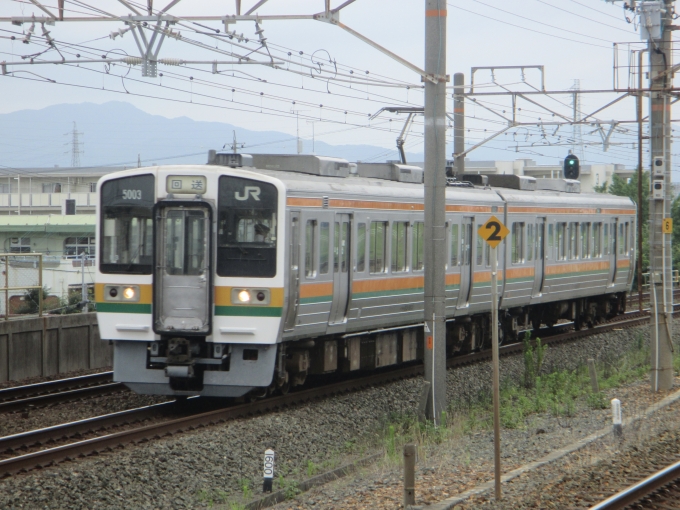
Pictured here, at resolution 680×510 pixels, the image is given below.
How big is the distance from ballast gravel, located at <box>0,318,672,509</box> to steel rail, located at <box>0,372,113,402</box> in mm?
3742

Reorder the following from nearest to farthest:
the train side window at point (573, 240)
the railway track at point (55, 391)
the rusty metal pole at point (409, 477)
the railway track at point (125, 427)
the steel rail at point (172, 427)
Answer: the rusty metal pole at point (409, 477)
the steel rail at point (172, 427)
the railway track at point (125, 427)
the railway track at point (55, 391)
the train side window at point (573, 240)

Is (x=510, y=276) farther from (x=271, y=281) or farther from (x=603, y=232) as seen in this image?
(x=271, y=281)

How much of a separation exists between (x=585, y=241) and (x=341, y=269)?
10388 mm

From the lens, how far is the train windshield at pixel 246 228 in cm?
1191

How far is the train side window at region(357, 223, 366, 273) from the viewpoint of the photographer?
14202mm

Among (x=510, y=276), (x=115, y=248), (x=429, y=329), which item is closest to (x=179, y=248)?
(x=115, y=248)

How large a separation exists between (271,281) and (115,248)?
6.57 ft

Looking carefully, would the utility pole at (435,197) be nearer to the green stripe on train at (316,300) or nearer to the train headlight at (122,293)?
the green stripe on train at (316,300)

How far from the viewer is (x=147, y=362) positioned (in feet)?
39.6

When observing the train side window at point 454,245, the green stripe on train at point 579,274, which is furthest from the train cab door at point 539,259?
the train side window at point 454,245

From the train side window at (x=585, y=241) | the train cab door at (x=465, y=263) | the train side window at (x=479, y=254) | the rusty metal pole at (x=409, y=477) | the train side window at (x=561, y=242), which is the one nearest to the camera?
the rusty metal pole at (x=409, y=477)

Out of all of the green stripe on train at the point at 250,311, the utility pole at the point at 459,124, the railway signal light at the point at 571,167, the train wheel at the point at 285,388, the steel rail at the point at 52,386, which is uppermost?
the utility pole at the point at 459,124

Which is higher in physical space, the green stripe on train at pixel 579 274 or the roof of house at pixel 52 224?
the roof of house at pixel 52 224

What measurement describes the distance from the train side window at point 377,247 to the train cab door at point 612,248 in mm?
10529
